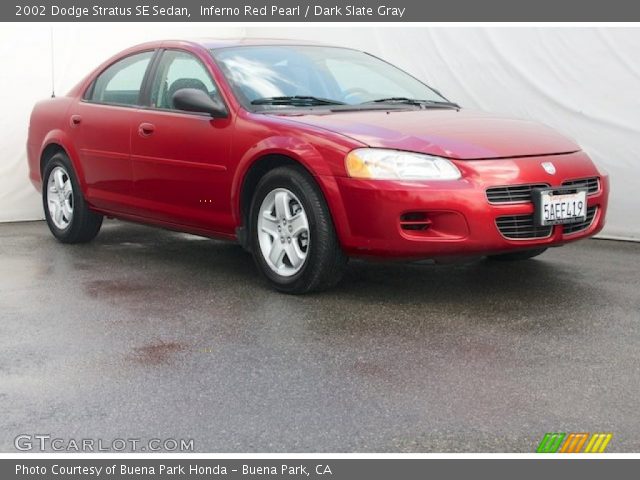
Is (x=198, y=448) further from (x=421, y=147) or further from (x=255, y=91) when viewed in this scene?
(x=255, y=91)

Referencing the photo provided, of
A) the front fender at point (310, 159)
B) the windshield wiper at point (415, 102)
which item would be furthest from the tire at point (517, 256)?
the front fender at point (310, 159)

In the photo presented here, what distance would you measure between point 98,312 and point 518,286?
2474mm

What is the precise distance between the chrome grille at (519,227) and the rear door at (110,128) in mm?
2799

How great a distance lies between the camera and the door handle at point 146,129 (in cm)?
708

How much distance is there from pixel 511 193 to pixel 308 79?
1.74m

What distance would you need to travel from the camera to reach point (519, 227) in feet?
19.0

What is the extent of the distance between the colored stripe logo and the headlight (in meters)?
2.18

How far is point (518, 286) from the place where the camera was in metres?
6.43

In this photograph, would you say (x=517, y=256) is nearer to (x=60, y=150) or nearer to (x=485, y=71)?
(x=485, y=71)

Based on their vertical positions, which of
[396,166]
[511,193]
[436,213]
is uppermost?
[396,166]

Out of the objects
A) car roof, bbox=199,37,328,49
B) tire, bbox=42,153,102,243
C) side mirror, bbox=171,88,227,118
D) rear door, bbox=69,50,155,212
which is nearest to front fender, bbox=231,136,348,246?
side mirror, bbox=171,88,227,118

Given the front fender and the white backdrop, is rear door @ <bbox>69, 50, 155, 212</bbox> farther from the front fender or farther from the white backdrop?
the white backdrop

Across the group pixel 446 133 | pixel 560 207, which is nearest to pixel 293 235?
pixel 446 133

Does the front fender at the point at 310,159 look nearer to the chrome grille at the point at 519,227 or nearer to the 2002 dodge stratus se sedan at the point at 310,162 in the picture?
the 2002 dodge stratus se sedan at the point at 310,162
